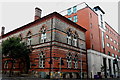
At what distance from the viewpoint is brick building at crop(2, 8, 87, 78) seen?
792 inches

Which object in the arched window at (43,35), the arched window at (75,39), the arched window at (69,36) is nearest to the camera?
the arched window at (43,35)

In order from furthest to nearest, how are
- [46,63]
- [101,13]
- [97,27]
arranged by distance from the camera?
[101,13] < [97,27] < [46,63]

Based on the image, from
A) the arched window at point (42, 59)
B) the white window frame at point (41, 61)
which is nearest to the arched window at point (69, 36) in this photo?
the arched window at point (42, 59)

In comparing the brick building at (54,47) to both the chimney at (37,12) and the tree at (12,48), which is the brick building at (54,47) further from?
the chimney at (37,12)

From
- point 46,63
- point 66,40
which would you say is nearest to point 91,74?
point 66,40

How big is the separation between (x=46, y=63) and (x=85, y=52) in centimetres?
1104

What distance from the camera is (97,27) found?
1395 inches

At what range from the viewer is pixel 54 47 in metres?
20.1

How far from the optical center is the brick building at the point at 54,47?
20.1 meters

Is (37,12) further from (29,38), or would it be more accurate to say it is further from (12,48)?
(12,48)

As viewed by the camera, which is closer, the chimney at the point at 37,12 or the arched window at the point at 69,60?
the arched window at the point at 69,60

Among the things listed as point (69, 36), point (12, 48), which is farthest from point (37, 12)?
point (12, 48)

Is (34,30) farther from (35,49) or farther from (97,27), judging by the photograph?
(97,27)

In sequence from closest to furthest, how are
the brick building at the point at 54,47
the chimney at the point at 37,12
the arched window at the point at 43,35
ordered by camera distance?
the brick building at the point at 54,47 → the arched window at the point at 43,35 → the chimney at the point at 37,12
